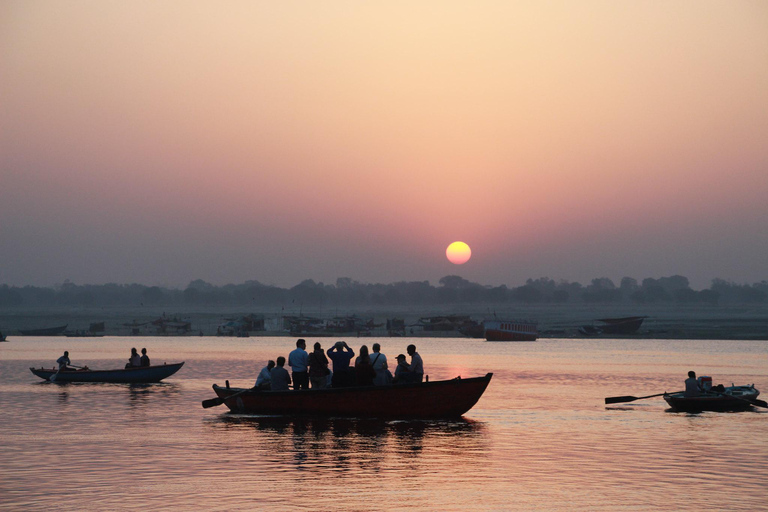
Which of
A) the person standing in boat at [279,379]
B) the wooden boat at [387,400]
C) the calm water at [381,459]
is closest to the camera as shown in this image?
the calm water at [381,459]

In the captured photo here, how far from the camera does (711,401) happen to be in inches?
1490

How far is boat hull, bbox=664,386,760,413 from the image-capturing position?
1479 inches

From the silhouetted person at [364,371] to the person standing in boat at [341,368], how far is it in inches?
13.2

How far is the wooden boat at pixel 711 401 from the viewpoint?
3756cm

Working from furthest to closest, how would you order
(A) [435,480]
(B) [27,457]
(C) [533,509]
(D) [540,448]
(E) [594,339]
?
(E) [594,339] < (D) [540,448] < (B) [27,457] < (A) [435,480] < (C) [533,509]

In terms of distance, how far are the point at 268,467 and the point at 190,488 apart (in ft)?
10.8

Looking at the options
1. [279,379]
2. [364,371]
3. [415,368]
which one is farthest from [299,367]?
[415,368]

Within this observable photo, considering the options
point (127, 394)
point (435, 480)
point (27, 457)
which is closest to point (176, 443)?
point (27, 457)

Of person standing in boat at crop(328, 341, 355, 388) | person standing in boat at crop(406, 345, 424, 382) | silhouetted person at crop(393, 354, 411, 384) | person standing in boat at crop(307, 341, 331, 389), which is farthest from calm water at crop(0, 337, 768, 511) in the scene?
person standing in boat at crop(406, 345, 424, 382)

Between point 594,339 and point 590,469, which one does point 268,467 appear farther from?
point 594,339

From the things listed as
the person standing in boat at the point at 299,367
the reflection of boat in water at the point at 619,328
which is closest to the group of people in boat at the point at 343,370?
the person standing in boat at the point at 299,367

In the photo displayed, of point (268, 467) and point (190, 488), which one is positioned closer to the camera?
point (190, 488)

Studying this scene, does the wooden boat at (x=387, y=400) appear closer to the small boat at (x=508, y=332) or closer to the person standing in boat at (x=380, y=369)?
the person standing in boat at (x=380, y=369)

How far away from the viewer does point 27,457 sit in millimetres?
23391
